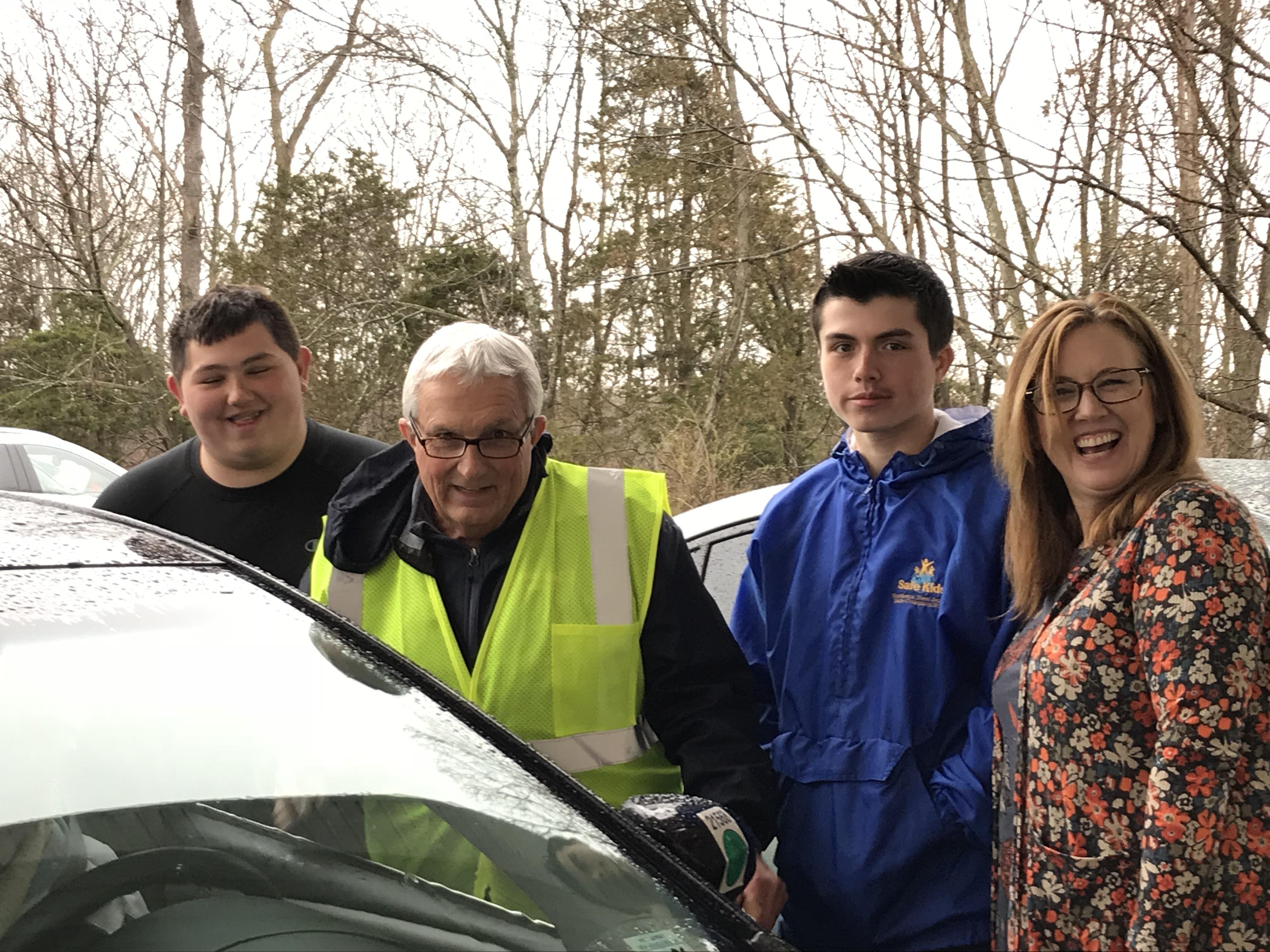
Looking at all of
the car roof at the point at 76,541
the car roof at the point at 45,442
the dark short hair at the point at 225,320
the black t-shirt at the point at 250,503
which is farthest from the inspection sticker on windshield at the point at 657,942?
the car roof at the point at 45,442

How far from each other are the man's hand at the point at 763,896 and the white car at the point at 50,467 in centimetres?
956

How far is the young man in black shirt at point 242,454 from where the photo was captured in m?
2.70

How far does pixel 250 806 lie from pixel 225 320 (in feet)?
5.14

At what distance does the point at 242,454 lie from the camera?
2701 mm

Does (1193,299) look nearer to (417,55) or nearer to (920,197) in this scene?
(920,197)

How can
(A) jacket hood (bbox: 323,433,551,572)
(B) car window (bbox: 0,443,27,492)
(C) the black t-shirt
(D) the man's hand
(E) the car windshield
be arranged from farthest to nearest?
(B) car window (bbox: 0,443,27,492), (C) the black t-shirt, (A) jacket hood (bbox: 323,433,551,572), (D) the man's hand, (E) the car windshield

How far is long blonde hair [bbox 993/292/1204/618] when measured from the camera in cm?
194

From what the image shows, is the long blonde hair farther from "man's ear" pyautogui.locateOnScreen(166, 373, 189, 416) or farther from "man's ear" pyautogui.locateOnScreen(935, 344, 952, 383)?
"man's ear" pyautogui.locateOnScreen(166, 373, 189, 416)

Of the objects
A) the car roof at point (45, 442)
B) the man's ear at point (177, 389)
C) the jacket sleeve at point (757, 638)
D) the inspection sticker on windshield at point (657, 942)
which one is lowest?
the inspection sticker on windshield at point (657, 942)

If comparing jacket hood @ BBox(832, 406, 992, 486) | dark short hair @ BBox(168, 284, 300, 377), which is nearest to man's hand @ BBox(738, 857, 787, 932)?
jacket hood @ BBox(832, 406, 992, 486)

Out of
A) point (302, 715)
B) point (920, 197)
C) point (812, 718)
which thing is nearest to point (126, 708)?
point (302, 715)

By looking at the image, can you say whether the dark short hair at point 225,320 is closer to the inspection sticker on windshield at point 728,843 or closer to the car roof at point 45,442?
the inspection sticker on windshield at point 728,843

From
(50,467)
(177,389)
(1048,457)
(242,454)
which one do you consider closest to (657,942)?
(1048,457)

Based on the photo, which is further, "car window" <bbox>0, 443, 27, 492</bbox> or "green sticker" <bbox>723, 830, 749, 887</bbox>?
"car window" <bbox>0, 443, 27, 492</bbox>
